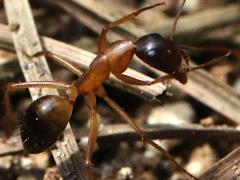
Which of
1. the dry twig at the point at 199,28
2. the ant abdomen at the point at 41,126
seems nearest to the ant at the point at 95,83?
the ant abdomen at the point at 41,126

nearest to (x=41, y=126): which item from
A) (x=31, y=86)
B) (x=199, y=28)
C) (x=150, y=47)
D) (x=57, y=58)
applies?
(x=31, y=86)

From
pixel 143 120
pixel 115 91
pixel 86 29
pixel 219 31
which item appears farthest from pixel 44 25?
pixel 219 31

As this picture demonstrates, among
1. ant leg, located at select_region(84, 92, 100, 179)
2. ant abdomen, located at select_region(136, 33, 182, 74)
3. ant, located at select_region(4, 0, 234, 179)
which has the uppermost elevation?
ant abdomen, located at select_region(136, 33, 182, 74)

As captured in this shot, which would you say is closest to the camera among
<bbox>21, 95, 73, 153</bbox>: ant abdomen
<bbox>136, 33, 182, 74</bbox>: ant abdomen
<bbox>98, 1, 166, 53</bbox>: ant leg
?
<bbox>21, 95, 73, 153</bbox>: ant abdomen

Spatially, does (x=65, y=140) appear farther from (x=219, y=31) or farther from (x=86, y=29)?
(x=219, y=31)

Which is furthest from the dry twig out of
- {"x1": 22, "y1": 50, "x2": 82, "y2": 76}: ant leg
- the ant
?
{"x1": 22, "y1": 50, "x2": 82, "y2": 76}: ant leg

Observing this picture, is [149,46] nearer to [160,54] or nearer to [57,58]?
[160,54]

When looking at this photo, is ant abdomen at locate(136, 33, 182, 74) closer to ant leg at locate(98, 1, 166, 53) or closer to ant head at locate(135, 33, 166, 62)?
ant head at locate(135, 33, 166, 62)
